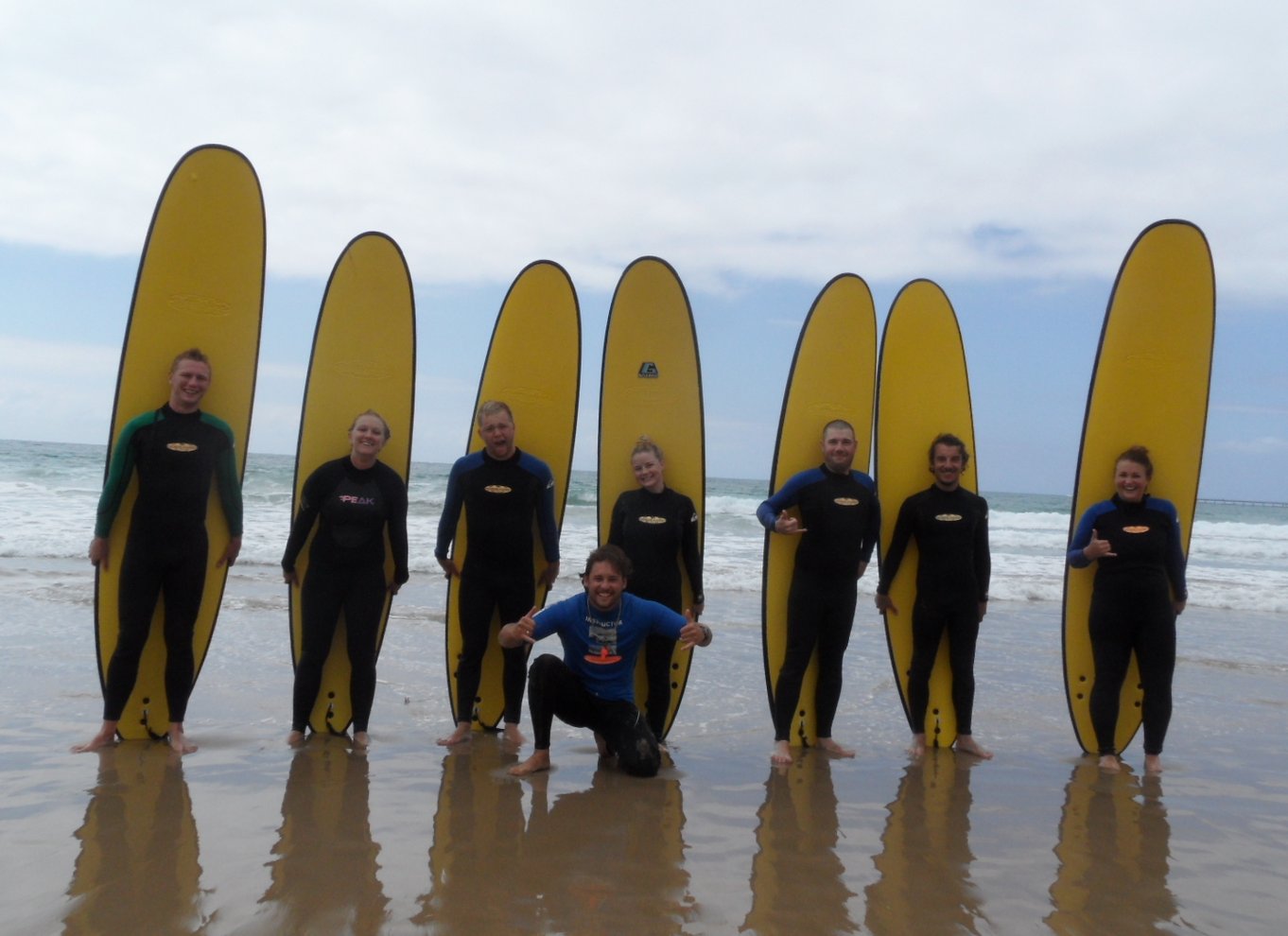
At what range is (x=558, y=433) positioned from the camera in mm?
4531

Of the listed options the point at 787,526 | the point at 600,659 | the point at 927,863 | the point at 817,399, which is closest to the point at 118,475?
the point at 600,659

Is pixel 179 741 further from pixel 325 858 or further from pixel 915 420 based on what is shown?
pixel 915 420

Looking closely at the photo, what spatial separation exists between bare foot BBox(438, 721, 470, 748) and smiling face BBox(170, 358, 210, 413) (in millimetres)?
1557

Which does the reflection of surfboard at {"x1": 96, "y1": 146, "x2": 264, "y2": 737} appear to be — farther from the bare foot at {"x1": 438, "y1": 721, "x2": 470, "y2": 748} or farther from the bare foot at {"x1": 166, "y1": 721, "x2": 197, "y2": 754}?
the bare foot at {"x1": 438, "y1": 721, "x2": 470, "y2": 748}

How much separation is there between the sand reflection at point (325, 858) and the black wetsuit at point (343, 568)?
15.8 inches

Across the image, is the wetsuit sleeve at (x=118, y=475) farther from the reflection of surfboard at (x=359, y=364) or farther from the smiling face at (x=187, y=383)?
the reflection of surfboard at (x=359, y=364)

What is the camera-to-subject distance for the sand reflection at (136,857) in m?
2.14

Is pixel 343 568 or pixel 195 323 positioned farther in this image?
pixel 195 323

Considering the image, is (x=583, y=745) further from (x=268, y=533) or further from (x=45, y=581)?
(x=268, y=533)

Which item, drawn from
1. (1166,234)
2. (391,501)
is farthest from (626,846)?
(1166,234)

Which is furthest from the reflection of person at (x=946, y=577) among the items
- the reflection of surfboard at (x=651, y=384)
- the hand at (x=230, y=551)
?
the hand at (x=230, y=551)

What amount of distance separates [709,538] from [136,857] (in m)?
13.3

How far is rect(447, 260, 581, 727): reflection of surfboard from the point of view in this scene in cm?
445

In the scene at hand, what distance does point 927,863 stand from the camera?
2.70m
